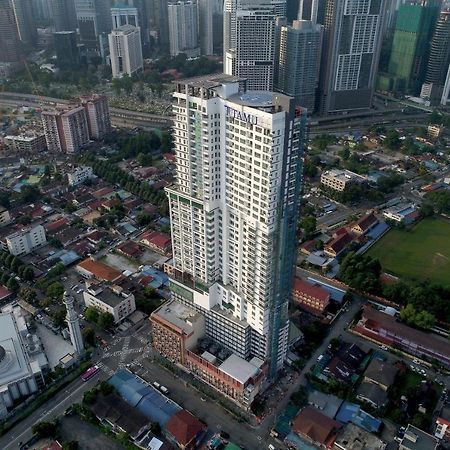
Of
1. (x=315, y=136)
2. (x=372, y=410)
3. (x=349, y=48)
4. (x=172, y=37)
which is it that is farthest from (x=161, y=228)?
(x=172, y=37)

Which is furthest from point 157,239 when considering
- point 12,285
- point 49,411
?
point 49,411

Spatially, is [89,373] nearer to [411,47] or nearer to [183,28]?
[411,47]

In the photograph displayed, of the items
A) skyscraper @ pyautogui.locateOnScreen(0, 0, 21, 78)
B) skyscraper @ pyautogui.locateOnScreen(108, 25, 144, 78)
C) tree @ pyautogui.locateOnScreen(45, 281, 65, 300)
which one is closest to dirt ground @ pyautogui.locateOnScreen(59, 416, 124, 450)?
tree @ pyautogui.locateOnScreen(45, 281, 65, 300)

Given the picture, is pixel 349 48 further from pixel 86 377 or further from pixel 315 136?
pixel 86 377

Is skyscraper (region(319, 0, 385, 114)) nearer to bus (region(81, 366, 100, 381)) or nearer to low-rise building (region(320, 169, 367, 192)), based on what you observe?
low-rise building (region(320, 169, 367, 192))

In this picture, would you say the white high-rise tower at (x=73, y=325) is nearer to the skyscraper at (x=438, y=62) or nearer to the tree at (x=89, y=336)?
the tree at (x=89, y=336)

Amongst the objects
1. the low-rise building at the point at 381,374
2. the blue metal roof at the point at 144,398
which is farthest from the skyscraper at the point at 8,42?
the low-rise building at the point at 381,374
